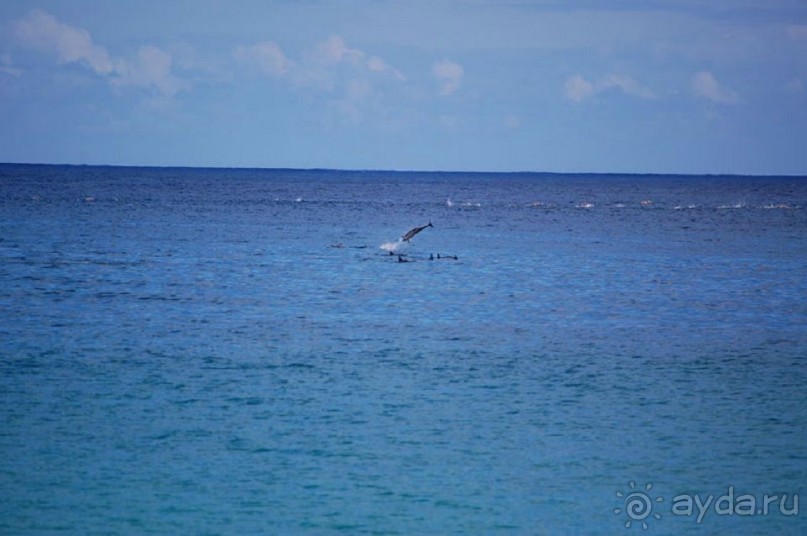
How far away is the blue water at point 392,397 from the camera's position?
1470 cm

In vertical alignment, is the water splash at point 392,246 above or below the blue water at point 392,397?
above

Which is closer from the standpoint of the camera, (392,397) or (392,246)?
(392,397)

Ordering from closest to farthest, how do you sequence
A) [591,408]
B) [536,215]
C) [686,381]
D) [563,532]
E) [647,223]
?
[563,532] → [591,408] → [686,381] → [647,223] → [536,215]

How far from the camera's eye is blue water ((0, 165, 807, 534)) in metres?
14.7

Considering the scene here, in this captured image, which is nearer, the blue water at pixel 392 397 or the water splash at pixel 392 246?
the blue water at pixel 392 397

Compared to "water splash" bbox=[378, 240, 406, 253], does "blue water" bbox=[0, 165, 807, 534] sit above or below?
below

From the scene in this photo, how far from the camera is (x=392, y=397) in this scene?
66.7 feet

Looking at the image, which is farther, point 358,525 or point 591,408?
point 591,408

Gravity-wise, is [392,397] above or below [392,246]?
below

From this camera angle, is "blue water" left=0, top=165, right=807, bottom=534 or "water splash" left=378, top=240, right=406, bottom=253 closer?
"blue water" left=0, top=165, right=807, bottom=534

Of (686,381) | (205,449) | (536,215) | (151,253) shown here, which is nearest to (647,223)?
(536,215)

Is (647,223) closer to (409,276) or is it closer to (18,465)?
(409,276)

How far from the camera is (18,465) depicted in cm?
1594

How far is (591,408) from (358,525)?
697 centimetres
